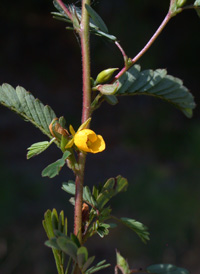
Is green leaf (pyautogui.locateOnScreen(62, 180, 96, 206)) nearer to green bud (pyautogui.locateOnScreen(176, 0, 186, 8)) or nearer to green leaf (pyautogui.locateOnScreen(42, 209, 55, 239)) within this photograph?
green leaf (pyautogui.locateOnScreen(42, 209, 55, 239))

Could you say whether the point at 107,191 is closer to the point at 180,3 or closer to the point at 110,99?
the point at 110,99

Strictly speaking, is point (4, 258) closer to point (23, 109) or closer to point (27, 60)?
point (23, 109)

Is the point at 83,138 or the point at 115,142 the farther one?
the point at 115,142

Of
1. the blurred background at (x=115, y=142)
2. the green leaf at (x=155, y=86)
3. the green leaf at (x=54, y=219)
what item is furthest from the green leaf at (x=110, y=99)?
the blurred background at (x=115, y=142)

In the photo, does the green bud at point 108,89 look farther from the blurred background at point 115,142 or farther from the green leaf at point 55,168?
the blurred background at point 115,142

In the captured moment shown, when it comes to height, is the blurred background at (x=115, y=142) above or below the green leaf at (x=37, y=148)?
below

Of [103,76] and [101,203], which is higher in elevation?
[103,76]

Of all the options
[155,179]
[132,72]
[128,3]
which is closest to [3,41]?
[128,3]

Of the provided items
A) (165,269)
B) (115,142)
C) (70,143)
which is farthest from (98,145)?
(115,142)
